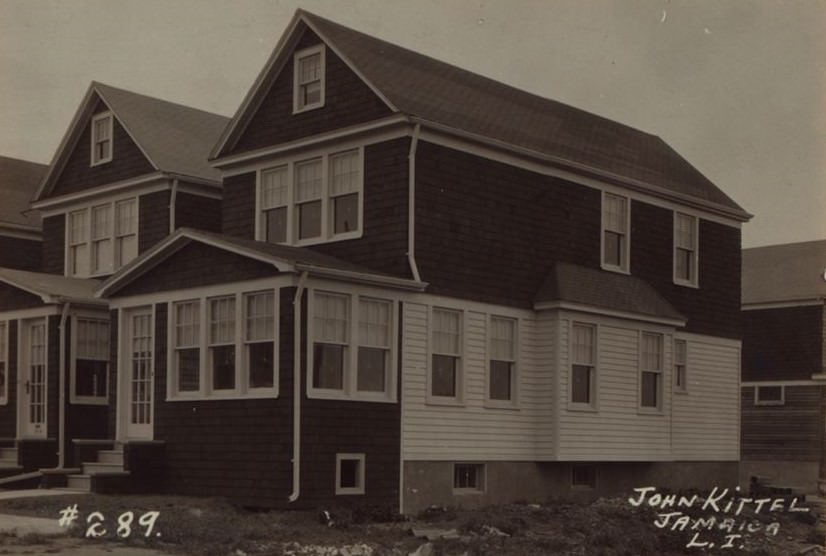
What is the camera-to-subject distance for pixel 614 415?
2745 cm

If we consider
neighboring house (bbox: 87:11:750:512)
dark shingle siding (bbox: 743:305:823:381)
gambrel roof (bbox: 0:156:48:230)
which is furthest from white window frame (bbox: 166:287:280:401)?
dark shingle siding (bbox: 743:305:823:381)

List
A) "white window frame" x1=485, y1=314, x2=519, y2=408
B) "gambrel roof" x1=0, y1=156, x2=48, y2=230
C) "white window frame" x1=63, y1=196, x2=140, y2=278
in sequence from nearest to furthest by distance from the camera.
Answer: "white window frame" x1=485, y1=314, x2=519, y2=408 → "white window frame" x1=63, y1=196, x2=140, y2=278 → "gambrel roof" x1=0, y1=156, x2=48, y2=230

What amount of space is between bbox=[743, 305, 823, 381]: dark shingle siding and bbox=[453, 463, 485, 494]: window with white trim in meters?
20.2

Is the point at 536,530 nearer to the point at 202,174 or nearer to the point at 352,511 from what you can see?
the point at 352,511

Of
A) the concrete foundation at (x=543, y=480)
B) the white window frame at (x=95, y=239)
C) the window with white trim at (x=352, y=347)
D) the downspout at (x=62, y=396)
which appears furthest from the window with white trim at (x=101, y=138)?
the concrete foundation at (x=543, y=480)

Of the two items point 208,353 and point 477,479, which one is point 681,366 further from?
point 208,353

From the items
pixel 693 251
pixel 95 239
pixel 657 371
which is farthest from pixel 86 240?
pixel 693 251

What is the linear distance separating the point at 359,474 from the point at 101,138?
44.7 ft

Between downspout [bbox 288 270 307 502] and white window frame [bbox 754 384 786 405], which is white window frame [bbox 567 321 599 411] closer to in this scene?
downspout [bbox 288 270 307 502]

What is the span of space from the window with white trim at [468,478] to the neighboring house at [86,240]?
7.89m

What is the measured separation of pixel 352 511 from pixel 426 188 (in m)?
6.44

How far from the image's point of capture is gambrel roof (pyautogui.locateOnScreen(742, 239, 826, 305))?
4262 cm

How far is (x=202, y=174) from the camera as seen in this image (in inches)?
1199

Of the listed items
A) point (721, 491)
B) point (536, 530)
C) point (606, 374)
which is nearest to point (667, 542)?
point (536, 530)
